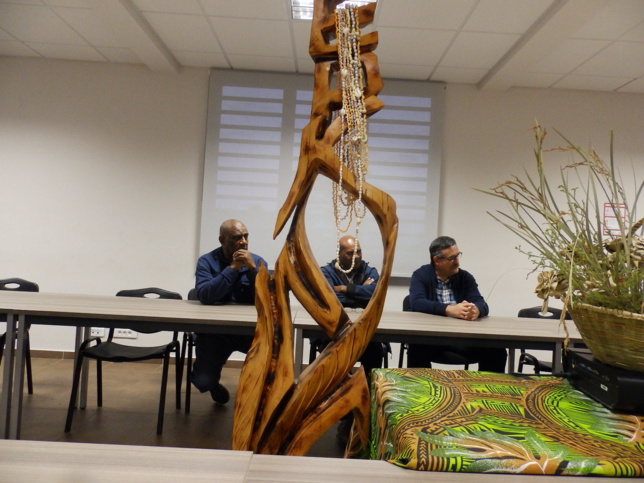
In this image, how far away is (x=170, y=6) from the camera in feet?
11.5

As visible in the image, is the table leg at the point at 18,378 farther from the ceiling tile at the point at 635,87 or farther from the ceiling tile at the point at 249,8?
the ceiling tile at the point at 635,87

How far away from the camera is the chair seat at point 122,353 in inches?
114

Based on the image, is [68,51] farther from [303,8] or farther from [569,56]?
[569,56]

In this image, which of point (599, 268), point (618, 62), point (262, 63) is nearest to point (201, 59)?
point (262, 63)

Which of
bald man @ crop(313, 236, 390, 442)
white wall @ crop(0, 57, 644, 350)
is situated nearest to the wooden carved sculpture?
bald man @ crop(313, 236, 390, 442)

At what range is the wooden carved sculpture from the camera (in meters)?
1.24

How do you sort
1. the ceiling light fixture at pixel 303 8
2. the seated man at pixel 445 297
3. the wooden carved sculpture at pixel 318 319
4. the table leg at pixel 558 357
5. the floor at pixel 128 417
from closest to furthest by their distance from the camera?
the wooden carved sculpture at pixel 318 319 → the table leg at pixel 558 357 → the floor at pixel 128 417 → the seated man at pixel 445 297 → the ceiling light fixture at pixel 303 8

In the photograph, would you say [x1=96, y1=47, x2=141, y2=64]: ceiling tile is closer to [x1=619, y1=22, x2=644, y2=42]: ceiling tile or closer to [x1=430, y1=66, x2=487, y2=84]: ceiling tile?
[x1=430, y1=66, x2=487, y2=84]: ceiling tile

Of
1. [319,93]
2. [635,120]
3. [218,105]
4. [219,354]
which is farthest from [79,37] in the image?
[635,120]

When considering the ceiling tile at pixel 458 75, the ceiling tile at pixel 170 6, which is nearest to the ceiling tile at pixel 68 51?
the ceiling tile at pixel 170 6

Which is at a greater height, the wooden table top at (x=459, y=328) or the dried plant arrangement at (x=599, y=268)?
the dried plant arrangement at (x=599, y=268)

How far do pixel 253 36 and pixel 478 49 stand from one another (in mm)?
1674

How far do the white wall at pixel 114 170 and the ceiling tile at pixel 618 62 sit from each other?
50 cm

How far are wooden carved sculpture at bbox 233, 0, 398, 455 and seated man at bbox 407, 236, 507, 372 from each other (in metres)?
1.94
